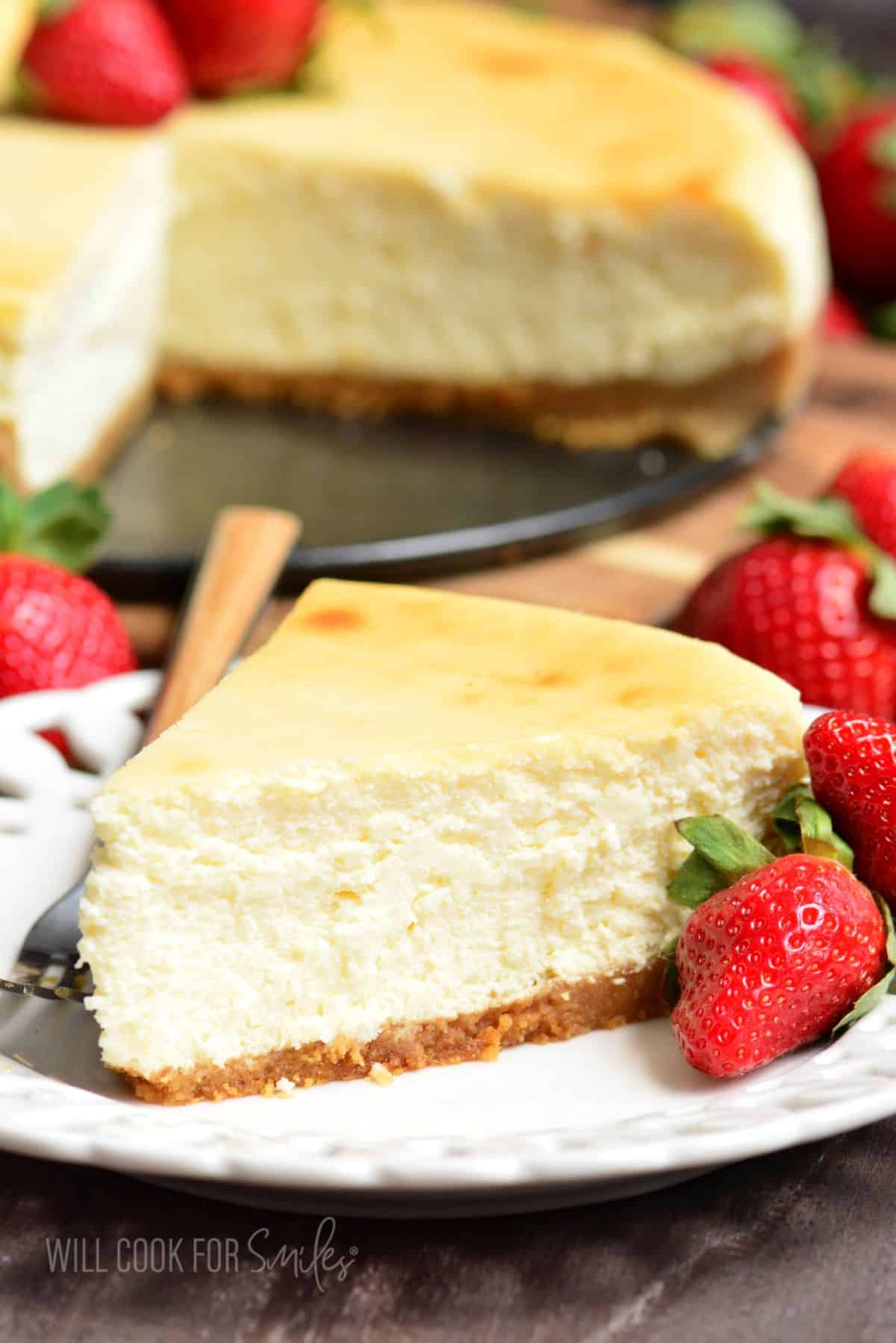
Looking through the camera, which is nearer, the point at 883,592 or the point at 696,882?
the point at 696,882

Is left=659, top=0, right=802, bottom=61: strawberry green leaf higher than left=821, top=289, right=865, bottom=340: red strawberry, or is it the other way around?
left=659, top=0, right=802, bottom=61: strawberry green leaf

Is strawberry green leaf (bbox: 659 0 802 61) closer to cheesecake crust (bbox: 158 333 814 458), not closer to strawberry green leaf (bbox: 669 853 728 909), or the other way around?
cheesecake crust (bbox: 158 333 814 458)

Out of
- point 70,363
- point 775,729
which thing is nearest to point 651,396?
point 70,363

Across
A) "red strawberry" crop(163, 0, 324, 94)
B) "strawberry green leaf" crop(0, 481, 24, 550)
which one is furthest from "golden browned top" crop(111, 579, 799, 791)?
"red strawberry" crop(163, 0, 324, 94)

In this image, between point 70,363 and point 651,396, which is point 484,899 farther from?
point 651,396

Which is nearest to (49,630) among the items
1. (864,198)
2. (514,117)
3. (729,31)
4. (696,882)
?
(696,882)

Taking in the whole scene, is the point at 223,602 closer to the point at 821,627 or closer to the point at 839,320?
the point at 821,627
